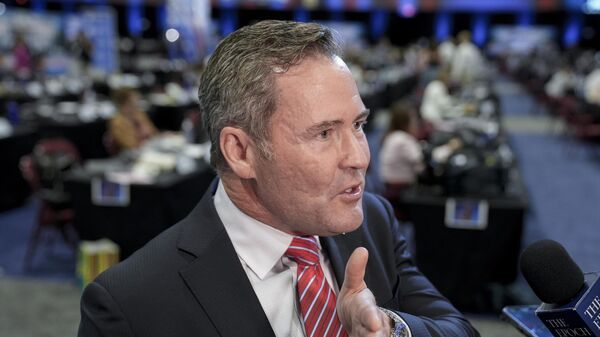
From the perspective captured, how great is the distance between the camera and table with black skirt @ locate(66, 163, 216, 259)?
4738 mm

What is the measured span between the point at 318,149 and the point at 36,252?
17.0ft

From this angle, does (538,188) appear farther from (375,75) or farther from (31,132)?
(375,75)

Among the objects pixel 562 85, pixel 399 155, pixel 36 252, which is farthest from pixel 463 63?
pixel 36 252

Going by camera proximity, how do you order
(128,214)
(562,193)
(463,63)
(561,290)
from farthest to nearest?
1. (463,63)
2. (562,193)
3. (128,214)
4. (561,290)

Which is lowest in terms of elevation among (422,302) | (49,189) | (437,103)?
(49,189)

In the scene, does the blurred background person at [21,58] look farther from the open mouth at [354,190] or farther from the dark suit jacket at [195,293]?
the open mouth at [354,190]

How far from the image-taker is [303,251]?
4.21 feet

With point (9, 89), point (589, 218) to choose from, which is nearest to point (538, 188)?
point (589, 218)

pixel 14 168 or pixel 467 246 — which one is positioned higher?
pixel 467 246

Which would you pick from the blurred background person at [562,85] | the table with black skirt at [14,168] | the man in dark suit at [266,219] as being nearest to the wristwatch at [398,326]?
the man in dark suit at [266,219]

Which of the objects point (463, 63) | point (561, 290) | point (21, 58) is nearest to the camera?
point (561, 290)

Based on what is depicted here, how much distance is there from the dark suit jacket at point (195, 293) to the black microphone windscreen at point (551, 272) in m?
0.19

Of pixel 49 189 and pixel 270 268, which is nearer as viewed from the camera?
pixel 270 268

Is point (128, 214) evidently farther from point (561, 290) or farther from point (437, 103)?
point (437, 103)
